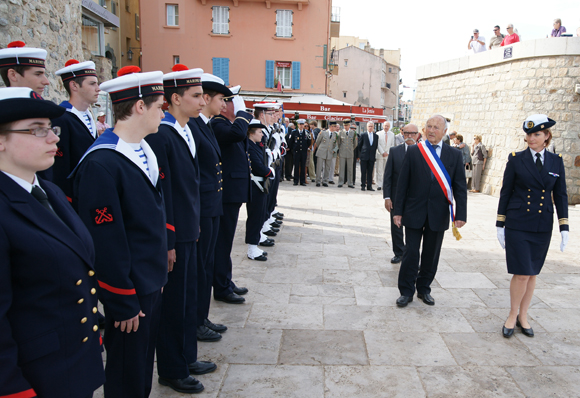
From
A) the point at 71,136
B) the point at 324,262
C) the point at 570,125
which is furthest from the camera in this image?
the point at 570,125

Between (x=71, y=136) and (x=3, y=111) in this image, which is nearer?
(x=3, y=111)

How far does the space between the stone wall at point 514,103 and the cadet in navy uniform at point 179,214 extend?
11898mm

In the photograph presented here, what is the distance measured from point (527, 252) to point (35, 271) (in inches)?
147

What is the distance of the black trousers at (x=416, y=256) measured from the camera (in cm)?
453

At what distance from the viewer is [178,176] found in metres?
2.84

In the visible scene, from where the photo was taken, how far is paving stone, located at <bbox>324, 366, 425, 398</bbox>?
9.66 ft

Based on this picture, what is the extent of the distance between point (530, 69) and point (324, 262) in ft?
34.1

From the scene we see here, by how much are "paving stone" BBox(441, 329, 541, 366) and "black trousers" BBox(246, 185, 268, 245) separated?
280 centimetres

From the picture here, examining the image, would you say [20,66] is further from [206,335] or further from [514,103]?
[514,103]

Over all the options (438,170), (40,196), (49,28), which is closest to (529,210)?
(438,170)

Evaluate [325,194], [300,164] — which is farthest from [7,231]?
[300,164]

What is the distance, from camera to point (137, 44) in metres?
26.9

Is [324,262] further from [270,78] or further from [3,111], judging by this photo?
[270,78]

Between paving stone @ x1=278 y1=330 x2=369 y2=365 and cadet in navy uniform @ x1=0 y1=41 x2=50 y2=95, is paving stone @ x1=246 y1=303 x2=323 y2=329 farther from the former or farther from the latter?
cadet in navy uniform @ x1=0 y1=41 x2=50 y2=95
